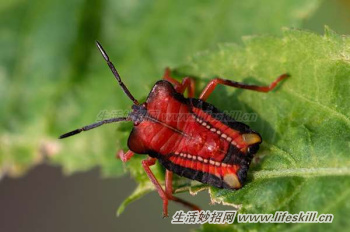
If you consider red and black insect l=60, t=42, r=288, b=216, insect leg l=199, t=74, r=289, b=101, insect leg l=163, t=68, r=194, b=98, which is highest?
insect leg l=199, t=74, r=289, b=101

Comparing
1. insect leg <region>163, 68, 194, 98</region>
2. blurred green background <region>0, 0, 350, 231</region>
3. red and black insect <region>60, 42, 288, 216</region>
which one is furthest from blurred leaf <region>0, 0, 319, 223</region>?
red and black insect <region>60, 42, 288, 216</region>

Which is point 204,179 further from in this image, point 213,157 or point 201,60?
point 201,60

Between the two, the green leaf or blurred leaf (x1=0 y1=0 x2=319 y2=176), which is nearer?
the green leaf

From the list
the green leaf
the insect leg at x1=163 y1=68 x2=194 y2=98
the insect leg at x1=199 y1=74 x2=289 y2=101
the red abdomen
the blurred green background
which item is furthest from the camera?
the blurred green background

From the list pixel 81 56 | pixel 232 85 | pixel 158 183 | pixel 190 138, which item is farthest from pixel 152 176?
pixel 81 56

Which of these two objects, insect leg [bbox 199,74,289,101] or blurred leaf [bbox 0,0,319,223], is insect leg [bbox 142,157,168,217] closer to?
insect leg [bbox 199,74,289,101]

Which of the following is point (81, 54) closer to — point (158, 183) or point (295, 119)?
point (158, 183)
